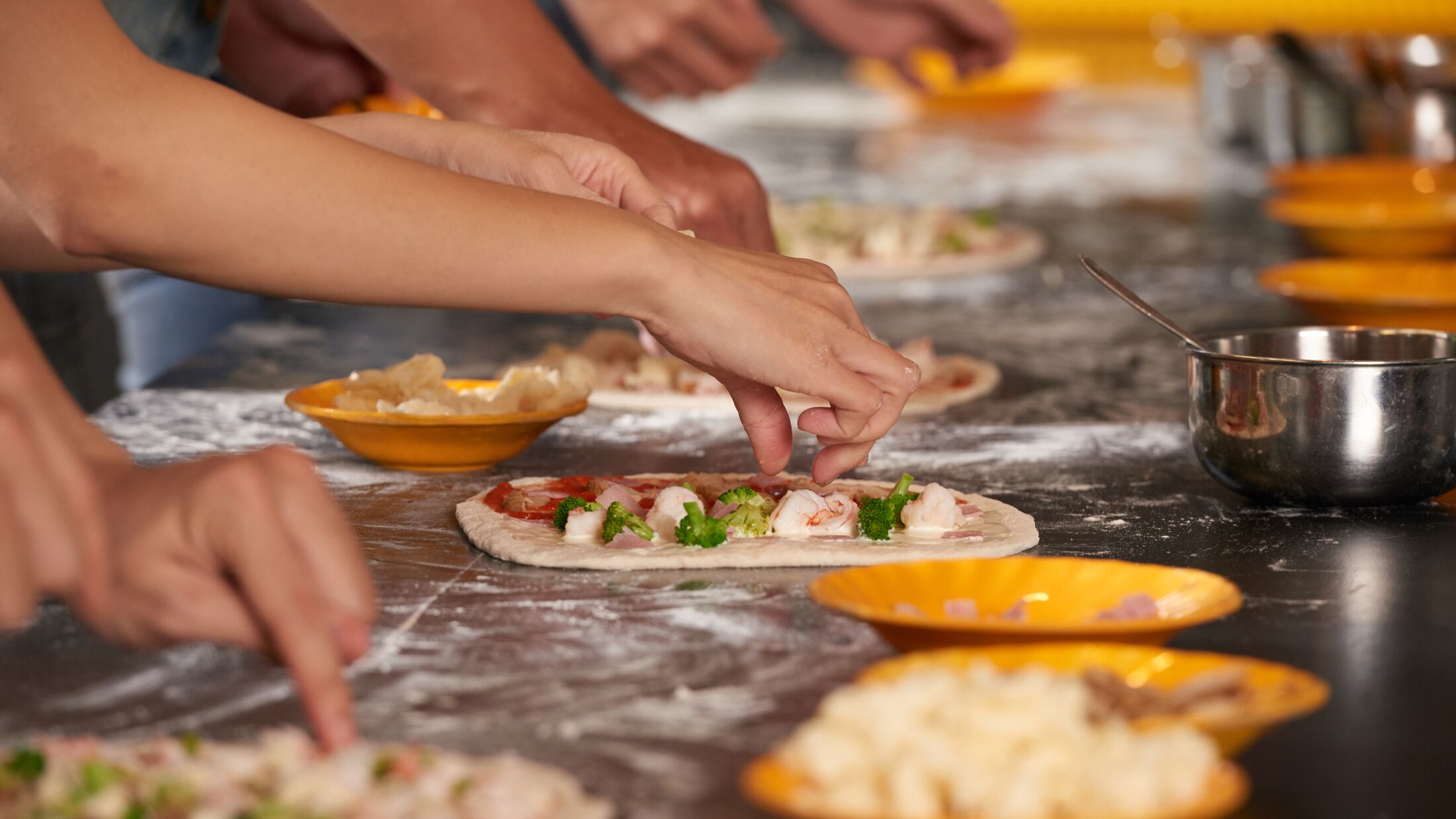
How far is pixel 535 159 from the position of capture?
164 cm

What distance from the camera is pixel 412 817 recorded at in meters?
0.94

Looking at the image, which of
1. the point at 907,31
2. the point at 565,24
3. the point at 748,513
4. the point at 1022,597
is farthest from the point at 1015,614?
the point at 565,24

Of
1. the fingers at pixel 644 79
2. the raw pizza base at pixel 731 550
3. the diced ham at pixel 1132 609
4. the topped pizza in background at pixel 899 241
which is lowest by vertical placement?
the diced ham at pixel 1132 609

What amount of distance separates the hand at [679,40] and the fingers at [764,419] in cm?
149

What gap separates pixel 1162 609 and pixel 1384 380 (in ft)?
1.78

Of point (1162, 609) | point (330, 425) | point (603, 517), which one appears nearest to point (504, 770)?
point (1162, 609)

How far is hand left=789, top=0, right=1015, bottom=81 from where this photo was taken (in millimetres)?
3465

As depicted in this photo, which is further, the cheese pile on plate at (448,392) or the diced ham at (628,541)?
the cheese pile on plate at (448,392)

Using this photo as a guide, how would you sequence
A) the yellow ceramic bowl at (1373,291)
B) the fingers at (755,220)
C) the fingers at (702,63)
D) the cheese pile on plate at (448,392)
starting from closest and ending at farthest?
1. the cheese pile on plate at (448,392)
2. the fingers at (755,220)
3. the yellow ceramic bowl at (1373,291)
4. the fingers at (702,63)

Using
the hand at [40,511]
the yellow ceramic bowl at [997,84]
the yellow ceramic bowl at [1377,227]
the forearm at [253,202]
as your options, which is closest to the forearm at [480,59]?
the forearm at [253,202]

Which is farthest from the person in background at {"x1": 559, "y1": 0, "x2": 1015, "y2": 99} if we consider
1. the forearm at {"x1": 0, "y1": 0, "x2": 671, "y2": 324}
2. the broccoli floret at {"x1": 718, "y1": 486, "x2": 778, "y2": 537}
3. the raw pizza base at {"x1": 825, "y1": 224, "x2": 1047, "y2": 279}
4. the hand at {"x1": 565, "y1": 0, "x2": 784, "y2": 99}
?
the forearm at {"x1": 0, "y1": 0, "x2": 671, "y2": 324}

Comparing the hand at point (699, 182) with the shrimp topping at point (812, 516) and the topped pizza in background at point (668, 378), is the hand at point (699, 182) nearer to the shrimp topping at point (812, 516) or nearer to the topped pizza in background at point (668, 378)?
the topped pizza in background at point (668, 378)

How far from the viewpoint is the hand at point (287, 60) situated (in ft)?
9.64

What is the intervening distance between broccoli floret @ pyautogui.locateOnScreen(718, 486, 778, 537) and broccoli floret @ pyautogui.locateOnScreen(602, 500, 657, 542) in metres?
0.08
